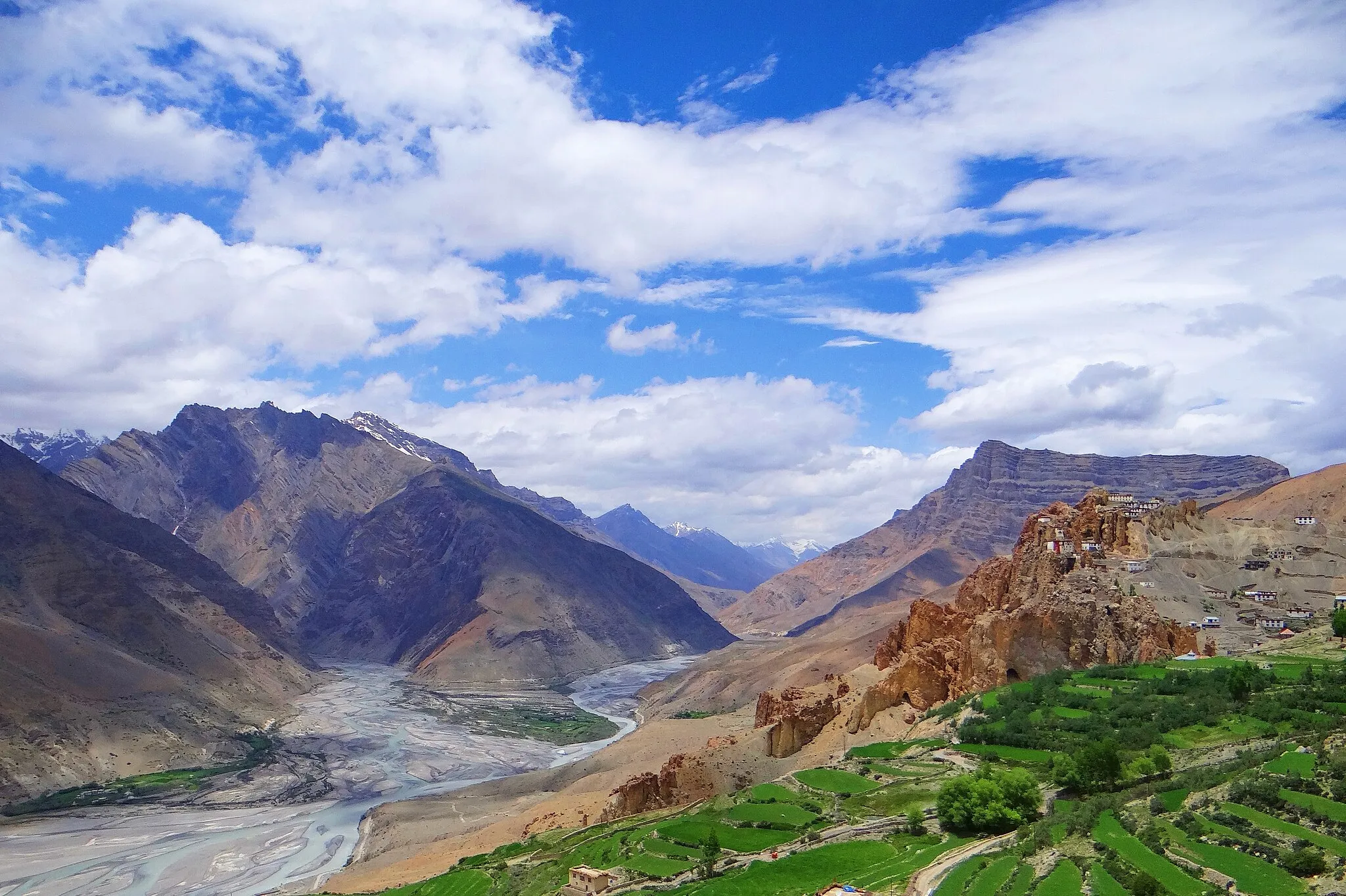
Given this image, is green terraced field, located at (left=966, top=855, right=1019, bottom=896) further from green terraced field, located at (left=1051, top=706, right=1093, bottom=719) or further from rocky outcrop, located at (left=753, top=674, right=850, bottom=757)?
rocky outcrop, located at (left=753, top=674, right=850, bottom=757)

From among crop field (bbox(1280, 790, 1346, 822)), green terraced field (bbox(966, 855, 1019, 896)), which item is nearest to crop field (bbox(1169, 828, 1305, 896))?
crop field (bbox(1280, 790, 1346, 822))

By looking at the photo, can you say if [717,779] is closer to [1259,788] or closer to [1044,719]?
[1044,719]

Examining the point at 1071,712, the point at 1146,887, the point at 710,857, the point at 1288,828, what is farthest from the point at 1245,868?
the point at 1071,712

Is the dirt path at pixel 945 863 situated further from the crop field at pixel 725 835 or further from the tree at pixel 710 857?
the crop field at pixel 725 835

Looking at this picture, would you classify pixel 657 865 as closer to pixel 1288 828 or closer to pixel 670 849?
pixel 670 849

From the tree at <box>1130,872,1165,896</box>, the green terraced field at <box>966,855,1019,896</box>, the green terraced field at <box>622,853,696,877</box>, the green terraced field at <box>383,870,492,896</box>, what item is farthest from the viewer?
Result: the green terraced field at <box>383,870,492,896</box>
